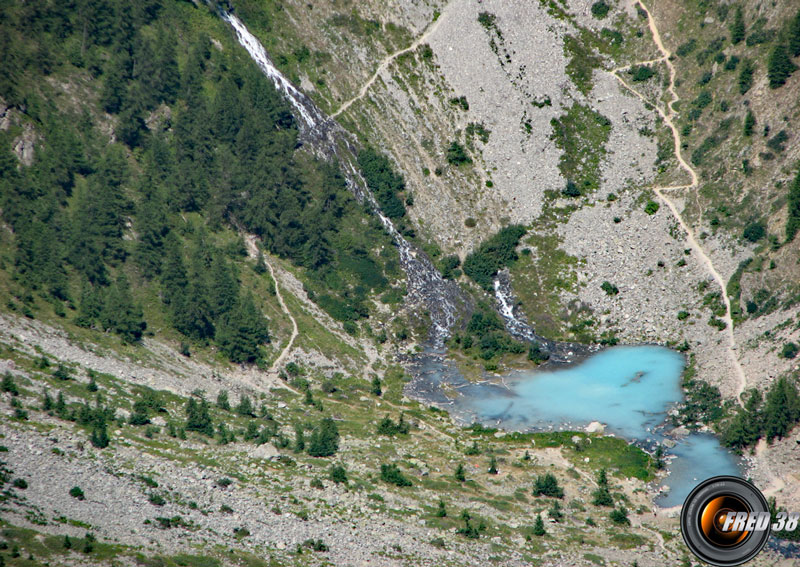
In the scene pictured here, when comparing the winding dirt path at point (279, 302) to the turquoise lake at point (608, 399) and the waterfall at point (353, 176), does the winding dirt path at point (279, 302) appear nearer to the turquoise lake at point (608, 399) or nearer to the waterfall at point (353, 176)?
the waterfall at point (353, 176)

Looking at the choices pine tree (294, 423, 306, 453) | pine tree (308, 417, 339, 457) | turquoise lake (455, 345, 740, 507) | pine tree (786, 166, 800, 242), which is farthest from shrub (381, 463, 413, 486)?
pine tree (786, 166, 800, 242)

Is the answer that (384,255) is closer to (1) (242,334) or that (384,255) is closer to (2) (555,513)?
(1) (242,334)

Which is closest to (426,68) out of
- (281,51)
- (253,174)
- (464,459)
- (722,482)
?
(281,51)

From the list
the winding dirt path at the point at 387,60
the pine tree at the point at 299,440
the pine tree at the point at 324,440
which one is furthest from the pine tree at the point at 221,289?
the winding dirt path at the point at 387,60

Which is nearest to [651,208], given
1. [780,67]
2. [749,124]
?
[749,124]

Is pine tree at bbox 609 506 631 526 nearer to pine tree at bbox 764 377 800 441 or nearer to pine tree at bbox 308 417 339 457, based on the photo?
pine tree at bbox 764 377 800 441

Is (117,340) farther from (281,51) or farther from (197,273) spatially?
(281,51)
